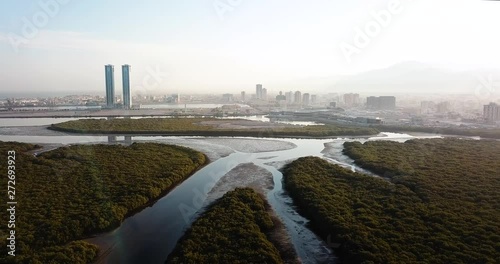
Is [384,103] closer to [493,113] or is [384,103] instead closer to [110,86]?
[493,113]

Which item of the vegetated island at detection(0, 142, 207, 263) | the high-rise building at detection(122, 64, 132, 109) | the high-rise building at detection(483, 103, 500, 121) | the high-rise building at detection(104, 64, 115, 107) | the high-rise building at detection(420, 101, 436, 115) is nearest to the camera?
the vegetated island at detection(0, 142, 207, 263)

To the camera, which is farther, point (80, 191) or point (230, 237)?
point (80, 191)

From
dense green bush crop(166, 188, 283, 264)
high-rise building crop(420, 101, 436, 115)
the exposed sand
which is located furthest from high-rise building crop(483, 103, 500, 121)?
dense green bush crop(166, 188, 283, 264)

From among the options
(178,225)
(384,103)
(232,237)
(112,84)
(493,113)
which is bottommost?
(178,225)

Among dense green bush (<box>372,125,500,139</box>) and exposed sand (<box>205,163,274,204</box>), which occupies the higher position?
dense green bush (<box>372,125,500,139</box>)

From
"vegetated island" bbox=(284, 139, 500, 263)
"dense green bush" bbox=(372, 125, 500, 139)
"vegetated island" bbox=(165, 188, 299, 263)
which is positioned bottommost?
"vegetated island" bbox=(165, 188, 299, 263)

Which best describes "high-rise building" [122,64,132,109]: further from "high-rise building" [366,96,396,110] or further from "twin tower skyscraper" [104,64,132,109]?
"high-rise building" [366,96,396,110]

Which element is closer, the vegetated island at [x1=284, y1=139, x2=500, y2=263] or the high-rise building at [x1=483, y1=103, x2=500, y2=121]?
the vegetated island at [x1=284, y1=139, x2=500, y2=263]

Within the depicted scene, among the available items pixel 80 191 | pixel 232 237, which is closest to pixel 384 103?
pixel 80 191
